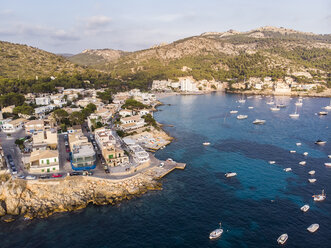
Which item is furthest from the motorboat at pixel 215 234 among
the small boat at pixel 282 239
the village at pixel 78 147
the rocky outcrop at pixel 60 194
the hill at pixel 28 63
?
the hill at pixel 28 63

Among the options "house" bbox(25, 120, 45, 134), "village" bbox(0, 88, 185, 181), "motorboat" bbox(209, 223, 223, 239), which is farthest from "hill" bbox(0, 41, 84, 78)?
"motorboat" bbox(209, 223, 223, 239)


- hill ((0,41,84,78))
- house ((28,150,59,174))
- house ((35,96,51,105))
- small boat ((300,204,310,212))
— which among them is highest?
hill ((0,41,84,78))

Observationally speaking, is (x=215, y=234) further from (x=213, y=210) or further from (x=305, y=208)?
(x=305, y=208)

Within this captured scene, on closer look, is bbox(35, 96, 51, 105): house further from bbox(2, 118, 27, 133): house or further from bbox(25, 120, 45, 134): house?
bbox(25, 120, 45, 134): house

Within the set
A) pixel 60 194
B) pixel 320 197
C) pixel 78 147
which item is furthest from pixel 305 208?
pixel 78 147

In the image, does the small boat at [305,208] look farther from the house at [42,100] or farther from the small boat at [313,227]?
the house at [42,100]

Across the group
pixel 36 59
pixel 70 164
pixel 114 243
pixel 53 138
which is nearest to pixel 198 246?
pixel 114 243
